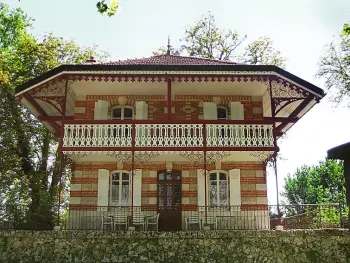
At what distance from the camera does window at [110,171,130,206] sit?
54.5ft

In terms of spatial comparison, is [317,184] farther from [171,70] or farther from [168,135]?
[171,70]

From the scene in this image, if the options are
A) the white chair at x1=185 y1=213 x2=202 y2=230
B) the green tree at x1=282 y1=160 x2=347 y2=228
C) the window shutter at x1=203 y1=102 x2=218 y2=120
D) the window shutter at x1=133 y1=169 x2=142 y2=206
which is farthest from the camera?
the green tree at x1=282 y1=160 x2=347 y2=228

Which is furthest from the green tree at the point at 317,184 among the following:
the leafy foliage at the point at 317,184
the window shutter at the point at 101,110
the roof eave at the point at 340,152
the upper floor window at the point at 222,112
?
the roof eave at the point at 340,152

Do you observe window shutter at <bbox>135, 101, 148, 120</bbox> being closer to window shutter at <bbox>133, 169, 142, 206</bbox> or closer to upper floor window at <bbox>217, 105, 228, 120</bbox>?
window shutter at <bbox>133, 169, 142, 206</bbox>

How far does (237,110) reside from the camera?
56.3 ft

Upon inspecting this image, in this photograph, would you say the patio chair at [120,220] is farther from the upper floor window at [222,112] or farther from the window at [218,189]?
the upper floor window at [222,112]

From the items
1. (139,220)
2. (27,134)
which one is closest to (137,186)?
(139,220)

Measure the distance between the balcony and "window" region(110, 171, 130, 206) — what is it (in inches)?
80.2

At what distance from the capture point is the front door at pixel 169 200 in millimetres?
16281

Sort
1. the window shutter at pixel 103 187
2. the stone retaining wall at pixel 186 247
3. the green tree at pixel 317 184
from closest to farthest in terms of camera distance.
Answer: the stone retaining wall at pixel 186 247 < the window shutter at pixel 103 187 < the green tree at pixel 317 184

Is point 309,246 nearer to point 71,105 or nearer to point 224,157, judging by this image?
point 224,157

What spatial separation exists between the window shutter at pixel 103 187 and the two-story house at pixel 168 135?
0.13 ft

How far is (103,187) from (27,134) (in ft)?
30.8

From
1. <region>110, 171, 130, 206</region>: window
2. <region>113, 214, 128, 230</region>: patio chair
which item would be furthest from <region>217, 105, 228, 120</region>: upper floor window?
<region>113, 214, 128, 230</region>: patio chair
